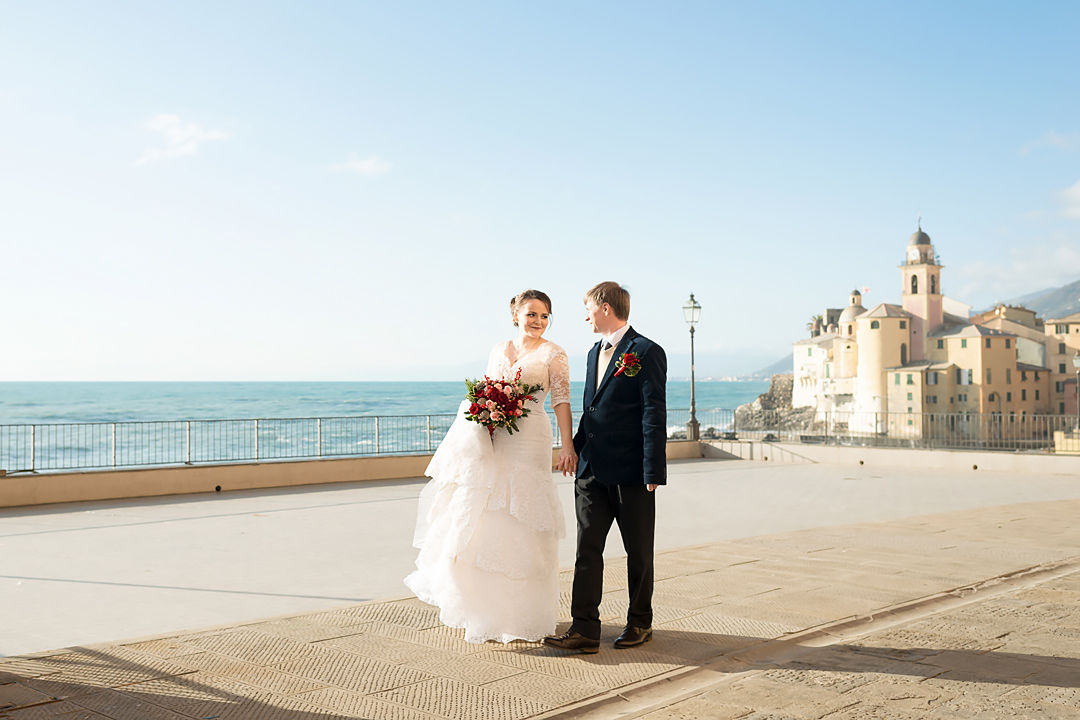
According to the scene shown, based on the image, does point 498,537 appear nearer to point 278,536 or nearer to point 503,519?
point 503,519

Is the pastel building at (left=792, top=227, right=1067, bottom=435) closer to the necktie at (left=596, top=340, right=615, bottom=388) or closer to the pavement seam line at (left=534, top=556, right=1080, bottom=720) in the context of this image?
the pavement seam line at (left=534, top=556, right=1080, bottom=720)

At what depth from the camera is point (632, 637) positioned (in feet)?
16.6

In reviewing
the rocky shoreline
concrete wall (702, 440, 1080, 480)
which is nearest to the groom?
concrete wall (702, 440, 1080, 480)

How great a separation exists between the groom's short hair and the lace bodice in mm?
371

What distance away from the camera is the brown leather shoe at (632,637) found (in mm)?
5027

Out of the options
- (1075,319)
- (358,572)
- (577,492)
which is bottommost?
(358,572)

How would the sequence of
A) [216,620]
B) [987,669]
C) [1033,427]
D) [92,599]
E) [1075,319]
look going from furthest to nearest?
[1075,319] → [1033,427] → [92,599] → [216,620] → [987,669]

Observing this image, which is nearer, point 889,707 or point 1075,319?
point 889,707

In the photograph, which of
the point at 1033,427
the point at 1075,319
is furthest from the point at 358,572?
the point at 1075,319

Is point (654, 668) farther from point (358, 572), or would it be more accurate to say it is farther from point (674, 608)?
point (358, 572)

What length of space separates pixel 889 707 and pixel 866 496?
403 inches

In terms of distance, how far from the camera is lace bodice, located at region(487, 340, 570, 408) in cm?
523

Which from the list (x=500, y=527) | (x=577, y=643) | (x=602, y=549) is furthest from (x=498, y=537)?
(x=577, y=643)

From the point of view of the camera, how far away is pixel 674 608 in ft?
19.6
